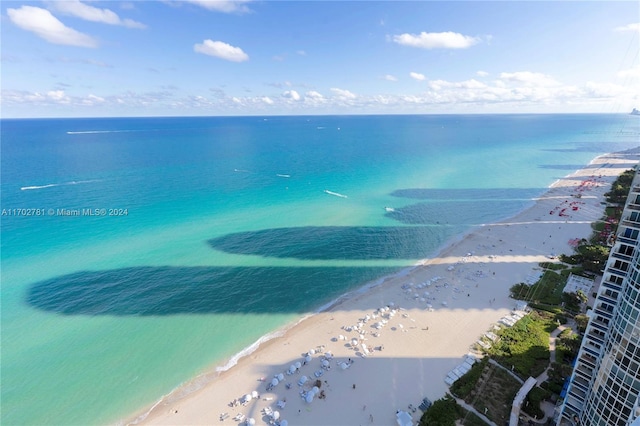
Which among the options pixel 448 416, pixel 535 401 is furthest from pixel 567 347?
pixel 448 416

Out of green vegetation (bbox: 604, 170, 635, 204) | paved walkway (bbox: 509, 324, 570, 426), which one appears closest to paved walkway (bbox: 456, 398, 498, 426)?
paved walkway (bbox: 509, 324, 570, 426)

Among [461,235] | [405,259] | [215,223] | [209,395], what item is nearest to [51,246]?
[215,223]

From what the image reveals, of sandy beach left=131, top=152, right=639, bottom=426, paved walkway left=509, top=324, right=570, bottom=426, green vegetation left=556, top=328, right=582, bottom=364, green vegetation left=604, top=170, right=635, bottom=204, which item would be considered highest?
green vegetation left=604, top=170, right=635, bottom=204

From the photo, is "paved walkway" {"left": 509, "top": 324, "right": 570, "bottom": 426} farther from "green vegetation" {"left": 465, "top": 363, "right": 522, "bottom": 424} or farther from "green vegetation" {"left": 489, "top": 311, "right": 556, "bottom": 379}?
"green vegetation" {"left": 465, "top": 363, "right": 522, "bottom": 424}

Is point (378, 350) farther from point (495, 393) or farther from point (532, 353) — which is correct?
point (532, 353)

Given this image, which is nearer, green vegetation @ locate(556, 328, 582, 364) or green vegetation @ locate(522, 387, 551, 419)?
green vegetation @ locate(522, 387, 551, 419)

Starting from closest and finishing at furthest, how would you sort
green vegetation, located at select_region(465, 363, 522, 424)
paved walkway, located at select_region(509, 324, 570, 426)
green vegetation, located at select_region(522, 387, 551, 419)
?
paved walkway, located at select_region(509, 324, 570, 426), green vegetation, located at select_region(522, 387, 551, 419), green vegetation, located at select_region(465, 363, 522, 424)

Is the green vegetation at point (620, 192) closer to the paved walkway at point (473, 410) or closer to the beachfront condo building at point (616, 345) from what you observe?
the beachfront condo building at point (616, 345)
